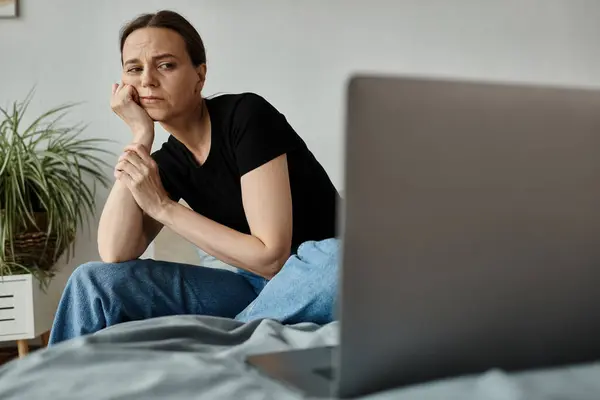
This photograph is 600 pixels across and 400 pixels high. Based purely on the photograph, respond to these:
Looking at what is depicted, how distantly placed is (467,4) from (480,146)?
9.22 ft

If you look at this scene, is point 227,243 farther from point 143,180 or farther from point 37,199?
point 37,199

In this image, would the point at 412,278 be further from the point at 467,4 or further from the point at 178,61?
the point at 467,4

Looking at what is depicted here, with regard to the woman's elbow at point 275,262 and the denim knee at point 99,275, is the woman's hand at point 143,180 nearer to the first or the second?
the denim knee at point 99,275

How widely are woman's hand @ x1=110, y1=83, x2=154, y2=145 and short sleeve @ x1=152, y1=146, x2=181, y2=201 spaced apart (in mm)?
63

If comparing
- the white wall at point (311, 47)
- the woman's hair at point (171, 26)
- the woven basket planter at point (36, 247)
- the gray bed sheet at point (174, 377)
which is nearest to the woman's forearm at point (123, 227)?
the woman's hair at point (171, 26)

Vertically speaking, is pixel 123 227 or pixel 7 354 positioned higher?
pixel 123 227

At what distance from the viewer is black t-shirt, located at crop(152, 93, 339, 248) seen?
1.85 metres

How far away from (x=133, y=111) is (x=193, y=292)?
0.51 metres

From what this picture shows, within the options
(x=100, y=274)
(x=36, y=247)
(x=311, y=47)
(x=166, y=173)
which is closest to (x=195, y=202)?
(x=166, y=173)

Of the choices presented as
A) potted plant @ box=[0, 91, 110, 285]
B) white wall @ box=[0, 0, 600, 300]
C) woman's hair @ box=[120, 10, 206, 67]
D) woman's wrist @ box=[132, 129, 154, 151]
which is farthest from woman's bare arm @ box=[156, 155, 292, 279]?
white wall @ box=[0, 0, 600, 300]

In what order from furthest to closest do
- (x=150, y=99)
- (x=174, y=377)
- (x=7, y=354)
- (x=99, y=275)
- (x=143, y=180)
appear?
1. (x=7, y=354)
2. (x=150, y=99)
3. (x=143, y=180)
4. (x=99, y=275)
5. (x=174, y=377)

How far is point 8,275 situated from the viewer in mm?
2805

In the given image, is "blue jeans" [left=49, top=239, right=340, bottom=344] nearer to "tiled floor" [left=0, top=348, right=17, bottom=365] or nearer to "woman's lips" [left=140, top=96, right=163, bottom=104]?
"woman's lips" [left=140, top=96, right=163, bottom=104]

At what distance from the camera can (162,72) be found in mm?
1983
